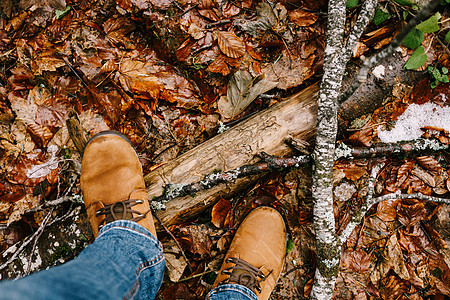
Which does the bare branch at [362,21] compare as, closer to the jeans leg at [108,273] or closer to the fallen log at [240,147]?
the fallen log at [240,147]

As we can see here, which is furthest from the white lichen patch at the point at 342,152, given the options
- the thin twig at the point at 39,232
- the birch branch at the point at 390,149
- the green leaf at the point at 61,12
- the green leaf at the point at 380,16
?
the green leaf at the point at 61,12

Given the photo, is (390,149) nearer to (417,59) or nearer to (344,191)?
(344,191)

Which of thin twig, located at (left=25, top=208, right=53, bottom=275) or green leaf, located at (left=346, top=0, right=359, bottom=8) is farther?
thin twig, located at (left=25, top=208, right=53, bottom=275)

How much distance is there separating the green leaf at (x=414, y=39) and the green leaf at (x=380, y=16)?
0.19m

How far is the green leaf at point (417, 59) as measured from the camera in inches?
62.1

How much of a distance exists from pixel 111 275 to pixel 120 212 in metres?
0.57

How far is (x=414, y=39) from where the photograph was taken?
161 cm

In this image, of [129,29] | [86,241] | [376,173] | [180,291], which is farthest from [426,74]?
[86,241]

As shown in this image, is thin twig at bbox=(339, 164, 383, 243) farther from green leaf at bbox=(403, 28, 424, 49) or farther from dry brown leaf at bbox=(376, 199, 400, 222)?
green leaf at bbox=(403, 28, 424, 49)

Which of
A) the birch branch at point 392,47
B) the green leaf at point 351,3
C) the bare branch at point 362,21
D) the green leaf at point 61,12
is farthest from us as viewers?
the green leaf at point 61,12

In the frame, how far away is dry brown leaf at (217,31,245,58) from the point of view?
1.86 m

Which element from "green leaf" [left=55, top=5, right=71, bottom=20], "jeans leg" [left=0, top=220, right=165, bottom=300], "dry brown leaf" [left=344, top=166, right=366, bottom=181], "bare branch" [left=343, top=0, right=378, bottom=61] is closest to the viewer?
"jeans leg" [left=0, top=220, right=165, bottom=300]

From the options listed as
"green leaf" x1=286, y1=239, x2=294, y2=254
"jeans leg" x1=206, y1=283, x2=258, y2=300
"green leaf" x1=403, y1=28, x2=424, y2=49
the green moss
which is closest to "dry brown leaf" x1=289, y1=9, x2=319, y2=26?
"green leaf" x1=403, y1=28, x2=424, y2=49

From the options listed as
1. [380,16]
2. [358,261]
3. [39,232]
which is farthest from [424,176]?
[39,232]
